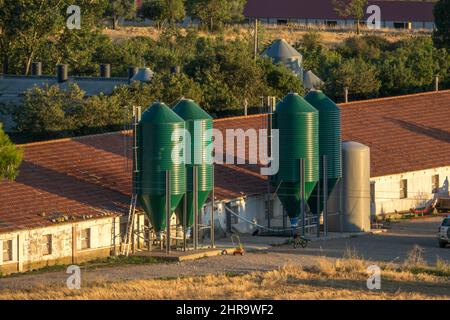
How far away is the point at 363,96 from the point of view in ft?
266

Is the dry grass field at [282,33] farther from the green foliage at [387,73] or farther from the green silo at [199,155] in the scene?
the green silo at [199,155]

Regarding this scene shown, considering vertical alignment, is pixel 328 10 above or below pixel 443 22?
above

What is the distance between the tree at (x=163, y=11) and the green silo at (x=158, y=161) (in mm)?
79729

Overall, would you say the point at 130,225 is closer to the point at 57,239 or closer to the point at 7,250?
the point at 57,239

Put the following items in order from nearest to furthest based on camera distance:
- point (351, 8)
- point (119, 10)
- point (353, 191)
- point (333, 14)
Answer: point (353, 191), point (351, 8), point (119, 10), point (333, 14)

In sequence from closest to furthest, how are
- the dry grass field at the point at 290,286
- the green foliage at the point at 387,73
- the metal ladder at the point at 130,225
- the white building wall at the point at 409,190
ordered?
the dry grass field at the point at 290,286 < the metal ladder at the point at 130,225 < the white building wall at the point at 409,190 < the green foliage at the point at 387,73

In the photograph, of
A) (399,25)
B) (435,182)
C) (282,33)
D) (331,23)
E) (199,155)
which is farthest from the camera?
(331,23)

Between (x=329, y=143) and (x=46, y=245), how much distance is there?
11261 mm

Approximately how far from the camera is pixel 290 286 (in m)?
41.4

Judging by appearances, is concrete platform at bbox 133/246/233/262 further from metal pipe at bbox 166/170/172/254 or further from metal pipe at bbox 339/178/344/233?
metal pipe at bbox 339/178/344/233

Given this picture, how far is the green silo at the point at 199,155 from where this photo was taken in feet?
163

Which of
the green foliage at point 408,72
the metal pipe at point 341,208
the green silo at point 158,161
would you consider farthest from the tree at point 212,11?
the green silo at point 158,161

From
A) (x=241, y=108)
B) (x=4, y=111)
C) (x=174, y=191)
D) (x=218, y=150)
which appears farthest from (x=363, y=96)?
(x=174, y=191)

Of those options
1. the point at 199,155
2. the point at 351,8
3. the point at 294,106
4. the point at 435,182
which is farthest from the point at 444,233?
the point at 351,8
